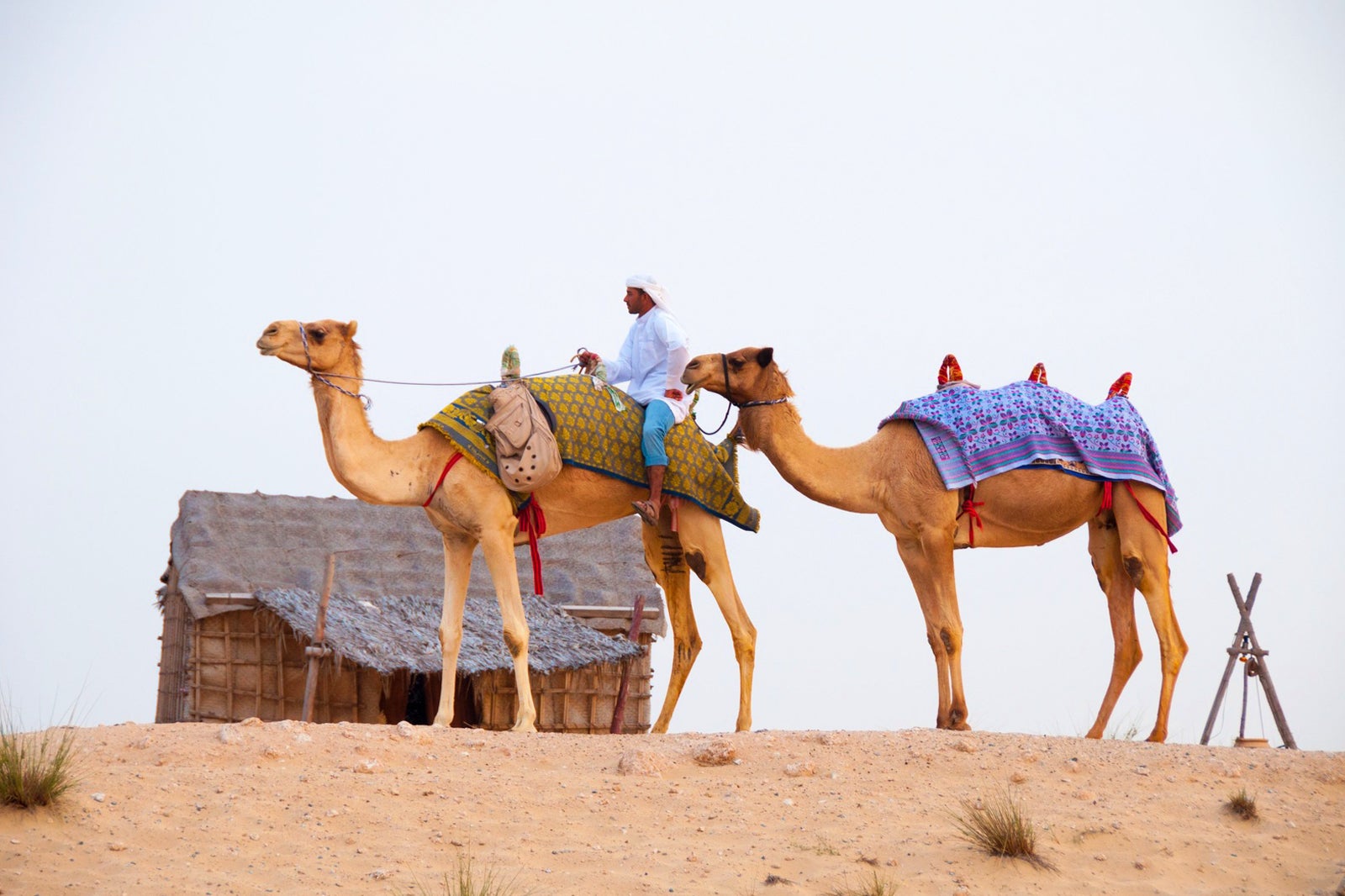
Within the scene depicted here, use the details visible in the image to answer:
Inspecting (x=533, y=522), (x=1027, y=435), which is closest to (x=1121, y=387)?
(x=1027, y=435)

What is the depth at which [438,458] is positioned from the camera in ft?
33.2

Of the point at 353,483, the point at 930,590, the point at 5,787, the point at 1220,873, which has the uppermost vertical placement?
the point at 353,483

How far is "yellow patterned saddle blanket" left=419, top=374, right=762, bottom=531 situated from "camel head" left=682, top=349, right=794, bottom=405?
406mm

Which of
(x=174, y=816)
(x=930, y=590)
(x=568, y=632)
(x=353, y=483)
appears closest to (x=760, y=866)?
(x=174, y=816)

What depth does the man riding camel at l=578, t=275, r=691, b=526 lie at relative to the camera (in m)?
10.3

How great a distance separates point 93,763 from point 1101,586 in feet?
21.3

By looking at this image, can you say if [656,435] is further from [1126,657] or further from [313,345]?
[1126,657]

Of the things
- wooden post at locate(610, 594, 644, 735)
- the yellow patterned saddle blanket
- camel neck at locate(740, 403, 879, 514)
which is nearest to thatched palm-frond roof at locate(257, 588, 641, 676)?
wooden post at locate(610, 594, 644, 735)

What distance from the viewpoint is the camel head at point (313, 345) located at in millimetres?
9820

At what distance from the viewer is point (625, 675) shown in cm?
1739

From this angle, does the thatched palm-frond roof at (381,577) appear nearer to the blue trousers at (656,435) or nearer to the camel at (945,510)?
the blue trousers at (656,435)

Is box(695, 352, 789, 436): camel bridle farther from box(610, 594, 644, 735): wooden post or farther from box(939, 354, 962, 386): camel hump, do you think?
box(610, 594, 644, 735): wooden post

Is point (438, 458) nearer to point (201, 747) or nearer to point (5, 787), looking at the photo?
point (201, 747)

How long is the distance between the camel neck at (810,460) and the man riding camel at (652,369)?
0.55 m
